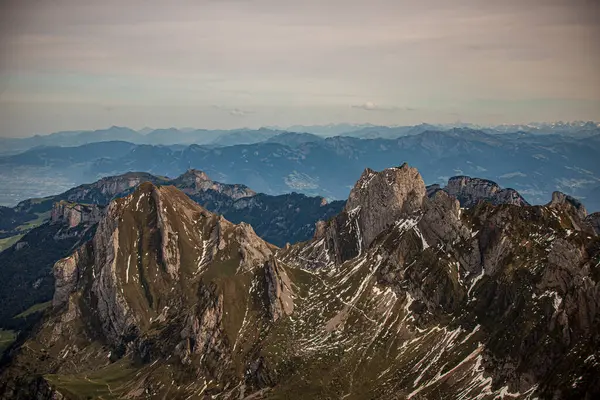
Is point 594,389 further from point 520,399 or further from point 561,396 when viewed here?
point 520,399

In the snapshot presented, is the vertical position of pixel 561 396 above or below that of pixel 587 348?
below

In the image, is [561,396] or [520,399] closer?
[561,396]

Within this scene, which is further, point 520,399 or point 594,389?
point 520,399

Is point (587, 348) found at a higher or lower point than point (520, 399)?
higher

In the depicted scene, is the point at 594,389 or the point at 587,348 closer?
the point at 594,389

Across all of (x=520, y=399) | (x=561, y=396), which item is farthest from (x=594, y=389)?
(x=520, y=399)
